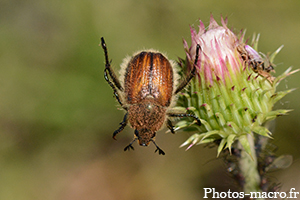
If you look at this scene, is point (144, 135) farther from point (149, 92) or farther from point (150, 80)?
point (150, 80)

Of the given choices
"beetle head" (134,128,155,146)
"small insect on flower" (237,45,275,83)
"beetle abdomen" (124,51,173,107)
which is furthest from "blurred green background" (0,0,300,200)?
"beetle abdomen" (124,51,173,107)

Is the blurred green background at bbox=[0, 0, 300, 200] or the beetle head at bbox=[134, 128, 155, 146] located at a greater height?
the blurred green background at bbox=[0, 0, 300, 200]

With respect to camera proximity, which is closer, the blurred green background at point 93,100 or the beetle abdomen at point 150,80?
the beetle abdomen at point 150,80

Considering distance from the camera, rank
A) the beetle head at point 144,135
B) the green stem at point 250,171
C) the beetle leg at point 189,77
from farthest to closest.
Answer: the green stem at point 250,171 < the beetle head at point 144,135 < the beetle leg at point 189,77

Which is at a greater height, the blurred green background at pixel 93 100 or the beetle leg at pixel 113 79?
the blurred green background at pixel 93 100

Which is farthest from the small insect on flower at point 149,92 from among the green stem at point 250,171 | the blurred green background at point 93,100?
the blurred green background at point 93,100

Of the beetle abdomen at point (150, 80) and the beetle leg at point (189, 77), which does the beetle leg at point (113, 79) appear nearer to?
the beetle abdomen at point (150, 80)

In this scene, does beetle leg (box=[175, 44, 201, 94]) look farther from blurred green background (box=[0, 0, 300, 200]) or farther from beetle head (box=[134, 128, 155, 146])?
blurred green background (box=[0, 0, 300, 200])
